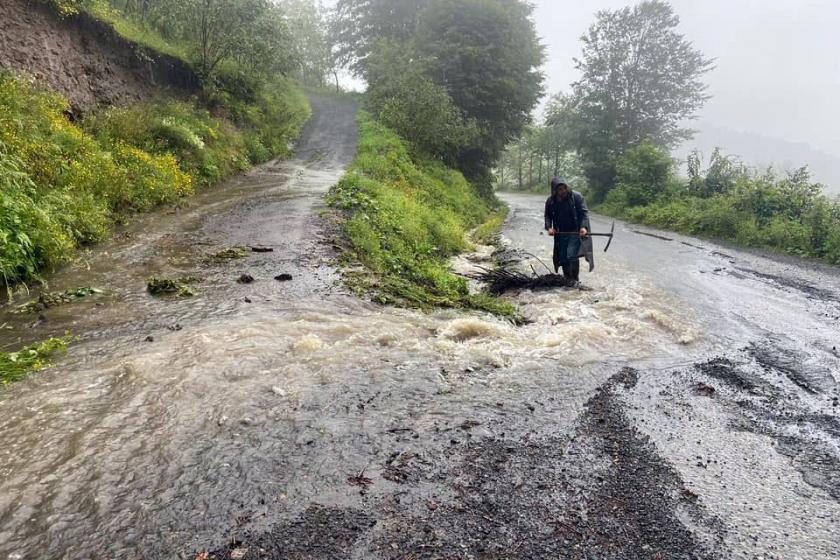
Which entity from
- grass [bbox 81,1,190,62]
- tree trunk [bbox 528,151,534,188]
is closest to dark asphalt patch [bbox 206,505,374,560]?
grass [bbox 81,1,190,62]

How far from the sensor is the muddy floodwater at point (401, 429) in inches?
121

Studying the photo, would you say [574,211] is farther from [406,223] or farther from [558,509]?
[558,509]

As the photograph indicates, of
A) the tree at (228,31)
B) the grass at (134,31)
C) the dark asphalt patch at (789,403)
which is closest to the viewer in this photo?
the dark asphalt patch at (789,403)

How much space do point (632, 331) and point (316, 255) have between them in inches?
222

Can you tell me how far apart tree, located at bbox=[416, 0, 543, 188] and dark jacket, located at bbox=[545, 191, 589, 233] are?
16.6 m

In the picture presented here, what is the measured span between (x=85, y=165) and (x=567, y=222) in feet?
32.7

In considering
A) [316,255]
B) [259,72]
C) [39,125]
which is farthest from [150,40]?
[316,255]

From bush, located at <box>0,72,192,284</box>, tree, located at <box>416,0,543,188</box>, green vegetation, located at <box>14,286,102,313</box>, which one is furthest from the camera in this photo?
tree, located at <box>416,0,543,188</box>

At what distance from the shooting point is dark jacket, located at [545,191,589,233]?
29.4ft

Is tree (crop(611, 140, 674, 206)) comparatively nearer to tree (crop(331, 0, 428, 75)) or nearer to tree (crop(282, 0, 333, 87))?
tree (crop(331, 0, 428, 75))

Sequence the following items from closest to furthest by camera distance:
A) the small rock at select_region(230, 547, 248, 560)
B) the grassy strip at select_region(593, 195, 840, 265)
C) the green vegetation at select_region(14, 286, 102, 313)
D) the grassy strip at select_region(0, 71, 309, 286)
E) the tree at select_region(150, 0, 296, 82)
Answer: the small rock at select_region(230, 547, 248, 560) < the green vegetation at select_region(14, 286, 102, 313) < the grassy strip at select_region(0, 71, 309, 286) < the grassy strip at select_region(593, 195, 840, 265) < the tree at select_region(150, 0, 296, 82)

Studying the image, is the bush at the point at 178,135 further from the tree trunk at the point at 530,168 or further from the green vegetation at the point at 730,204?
the tree trunk at the point at 530,168

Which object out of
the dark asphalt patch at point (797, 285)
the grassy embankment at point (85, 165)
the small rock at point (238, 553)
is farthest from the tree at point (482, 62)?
the small rock at point (238, 553)

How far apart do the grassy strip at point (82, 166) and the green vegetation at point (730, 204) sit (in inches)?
690
